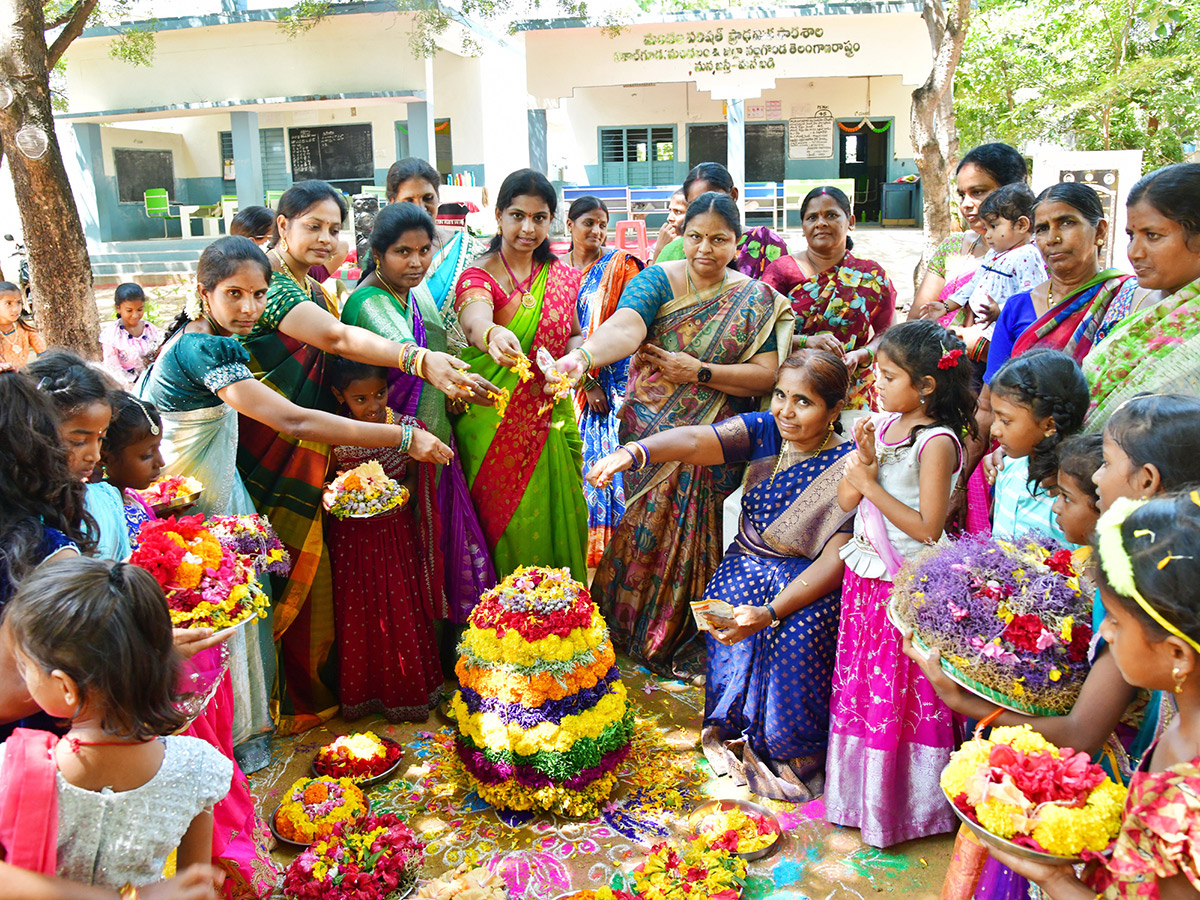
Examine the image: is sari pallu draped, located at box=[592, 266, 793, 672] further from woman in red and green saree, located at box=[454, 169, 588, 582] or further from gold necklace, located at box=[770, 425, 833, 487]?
gold necklace, located at box=[770, 425, 833, 487]

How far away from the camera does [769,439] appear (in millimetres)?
3930

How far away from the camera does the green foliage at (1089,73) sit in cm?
1474

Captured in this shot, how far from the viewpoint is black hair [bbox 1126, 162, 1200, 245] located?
9.29 ft

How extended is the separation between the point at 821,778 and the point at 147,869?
8.15ft

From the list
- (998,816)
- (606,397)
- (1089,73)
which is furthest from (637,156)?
(998,816)

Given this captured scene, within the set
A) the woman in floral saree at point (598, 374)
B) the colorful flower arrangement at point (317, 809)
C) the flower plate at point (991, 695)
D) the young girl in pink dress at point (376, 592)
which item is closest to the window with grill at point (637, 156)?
the woman in floral saree at point (598, 374)

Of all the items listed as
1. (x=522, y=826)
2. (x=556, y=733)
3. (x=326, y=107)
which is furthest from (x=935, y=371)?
(x=326, y=107)

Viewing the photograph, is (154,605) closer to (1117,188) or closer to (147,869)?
(147,869)

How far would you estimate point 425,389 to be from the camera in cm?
436

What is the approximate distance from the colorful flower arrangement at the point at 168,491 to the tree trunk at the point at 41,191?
175 inches

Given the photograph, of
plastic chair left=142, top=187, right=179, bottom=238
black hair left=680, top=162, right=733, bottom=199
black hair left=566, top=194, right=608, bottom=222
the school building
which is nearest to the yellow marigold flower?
black hair left=680, top=162, right=733, bottom=199

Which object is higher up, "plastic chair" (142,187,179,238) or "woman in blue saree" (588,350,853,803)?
"plastic chair" (142,187,179,238)

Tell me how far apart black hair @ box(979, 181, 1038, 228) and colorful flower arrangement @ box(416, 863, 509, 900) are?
378 cm

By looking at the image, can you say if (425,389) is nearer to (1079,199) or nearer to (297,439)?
(297,439)
